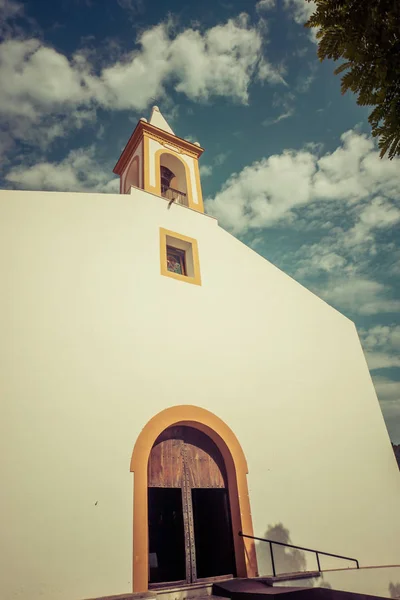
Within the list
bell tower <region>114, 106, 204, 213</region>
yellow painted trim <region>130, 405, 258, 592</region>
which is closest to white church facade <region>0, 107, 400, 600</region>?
yellow painted trim <region>130, 405, 258, 592</region>

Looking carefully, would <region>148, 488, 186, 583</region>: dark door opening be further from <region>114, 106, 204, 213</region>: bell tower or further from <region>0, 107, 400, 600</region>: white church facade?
<region>114, 106, 204, 213</region>: bell tower

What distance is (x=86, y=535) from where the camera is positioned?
4.87 m

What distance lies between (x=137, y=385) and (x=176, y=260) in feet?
11.9

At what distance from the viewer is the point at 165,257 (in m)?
7.96

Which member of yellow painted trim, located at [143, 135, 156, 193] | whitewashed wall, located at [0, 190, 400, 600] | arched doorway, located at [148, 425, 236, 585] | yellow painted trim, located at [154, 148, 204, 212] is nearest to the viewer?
whitewashed wall, located at [0, 190, 400, 600]

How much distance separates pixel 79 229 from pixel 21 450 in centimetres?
412

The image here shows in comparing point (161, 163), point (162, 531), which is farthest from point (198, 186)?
point (162, 531)

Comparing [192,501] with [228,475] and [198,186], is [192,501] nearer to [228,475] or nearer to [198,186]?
[228,475]

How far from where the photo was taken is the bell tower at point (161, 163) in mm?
9992

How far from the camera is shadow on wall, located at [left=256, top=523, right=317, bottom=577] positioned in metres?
6.01

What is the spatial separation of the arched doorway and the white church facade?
0.09 feet

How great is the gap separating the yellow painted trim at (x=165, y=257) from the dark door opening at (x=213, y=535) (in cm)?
428

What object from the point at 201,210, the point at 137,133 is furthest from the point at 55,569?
the point at 137,133

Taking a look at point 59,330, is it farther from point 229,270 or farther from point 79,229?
point 229,270
